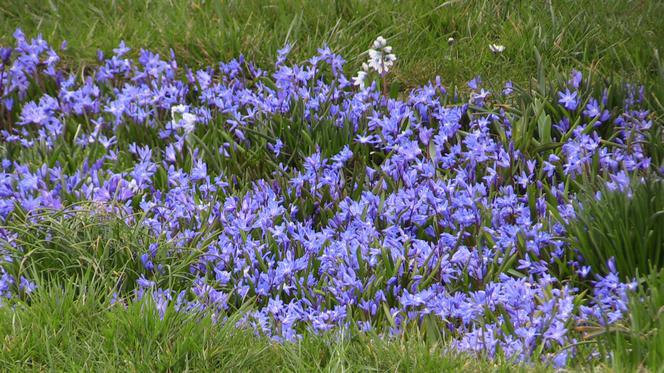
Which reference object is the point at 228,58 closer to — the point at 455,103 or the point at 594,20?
the point at 455,103

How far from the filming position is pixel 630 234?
11.0 feet

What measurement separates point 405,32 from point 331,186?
1545mm

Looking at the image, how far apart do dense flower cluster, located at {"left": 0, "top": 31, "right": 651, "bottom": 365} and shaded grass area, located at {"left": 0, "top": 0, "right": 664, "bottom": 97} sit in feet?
0.75

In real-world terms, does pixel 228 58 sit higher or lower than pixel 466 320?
higher

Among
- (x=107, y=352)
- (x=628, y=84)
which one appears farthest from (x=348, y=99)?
(x=107, y=352)

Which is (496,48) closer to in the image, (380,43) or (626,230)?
(380,43)

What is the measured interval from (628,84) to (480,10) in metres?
1.22

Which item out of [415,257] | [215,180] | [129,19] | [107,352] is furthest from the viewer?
[129,19]

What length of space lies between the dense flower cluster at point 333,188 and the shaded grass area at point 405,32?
0.23 m

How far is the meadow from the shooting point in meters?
3.04

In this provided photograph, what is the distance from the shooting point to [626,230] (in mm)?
3332

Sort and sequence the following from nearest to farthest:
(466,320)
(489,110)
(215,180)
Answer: (466,320) < (215,180) < (489,110)

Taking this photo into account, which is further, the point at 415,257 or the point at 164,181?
the point at 164,181

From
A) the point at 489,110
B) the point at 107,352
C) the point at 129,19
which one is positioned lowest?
the point at 107,352
